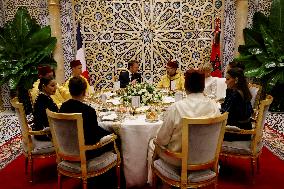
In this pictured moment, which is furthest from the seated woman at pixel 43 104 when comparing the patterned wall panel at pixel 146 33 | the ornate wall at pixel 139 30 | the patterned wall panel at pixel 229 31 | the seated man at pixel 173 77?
the patterned wall panel at pixel 229 31

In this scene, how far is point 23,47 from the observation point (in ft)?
21.8

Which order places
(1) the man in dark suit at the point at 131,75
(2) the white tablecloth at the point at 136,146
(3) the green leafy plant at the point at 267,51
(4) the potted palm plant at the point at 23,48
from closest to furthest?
(2) the white tablecloth at the point at 136,146 → (1) the man in dark suit at the point at 131,75 → (3) the green leafy plant at the point at 267,51 → (4) the potted palm plant at the point at 23,48

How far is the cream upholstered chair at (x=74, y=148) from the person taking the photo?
2941mm

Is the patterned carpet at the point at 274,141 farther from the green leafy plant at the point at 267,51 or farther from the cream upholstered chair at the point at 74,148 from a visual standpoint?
the cream upholstered chair at the point at 74,148

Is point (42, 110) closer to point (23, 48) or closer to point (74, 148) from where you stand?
point (74, 148)

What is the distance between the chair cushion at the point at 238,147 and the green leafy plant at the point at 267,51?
2.97 meters

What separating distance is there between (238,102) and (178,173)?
110 centimetres

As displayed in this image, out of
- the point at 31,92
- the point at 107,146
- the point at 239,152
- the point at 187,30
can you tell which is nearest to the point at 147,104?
the point at 107,146

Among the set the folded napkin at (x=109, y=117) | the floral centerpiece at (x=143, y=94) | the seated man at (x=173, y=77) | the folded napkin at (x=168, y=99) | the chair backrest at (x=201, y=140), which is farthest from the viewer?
the seated man at (x=173, y=77)

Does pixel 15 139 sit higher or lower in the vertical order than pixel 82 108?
lower

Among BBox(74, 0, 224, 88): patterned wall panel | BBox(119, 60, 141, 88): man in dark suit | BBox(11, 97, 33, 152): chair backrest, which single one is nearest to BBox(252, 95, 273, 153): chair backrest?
BBox(11, 97, 33, 152): chair backrest

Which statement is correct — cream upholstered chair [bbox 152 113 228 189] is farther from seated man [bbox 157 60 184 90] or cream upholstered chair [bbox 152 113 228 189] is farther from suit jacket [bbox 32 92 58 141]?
seated man [bbox 157 60 184 90]

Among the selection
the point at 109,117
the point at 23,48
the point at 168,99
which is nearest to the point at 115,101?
the point at 168,99

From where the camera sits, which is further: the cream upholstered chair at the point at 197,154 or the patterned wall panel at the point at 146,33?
the patterned wall panel at the point at 146,33
